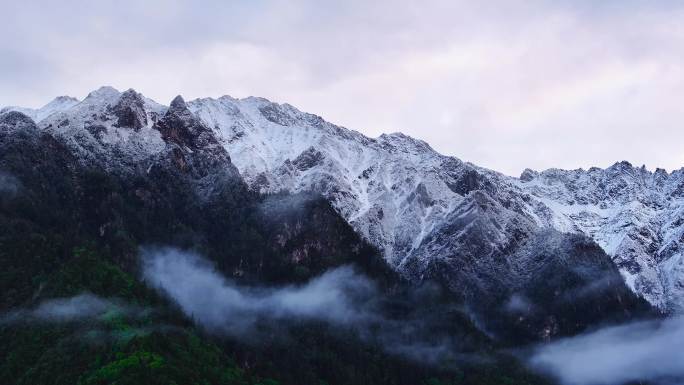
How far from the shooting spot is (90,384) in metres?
199

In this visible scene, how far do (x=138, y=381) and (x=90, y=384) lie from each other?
34.0ft

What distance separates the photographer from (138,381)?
200 metres
